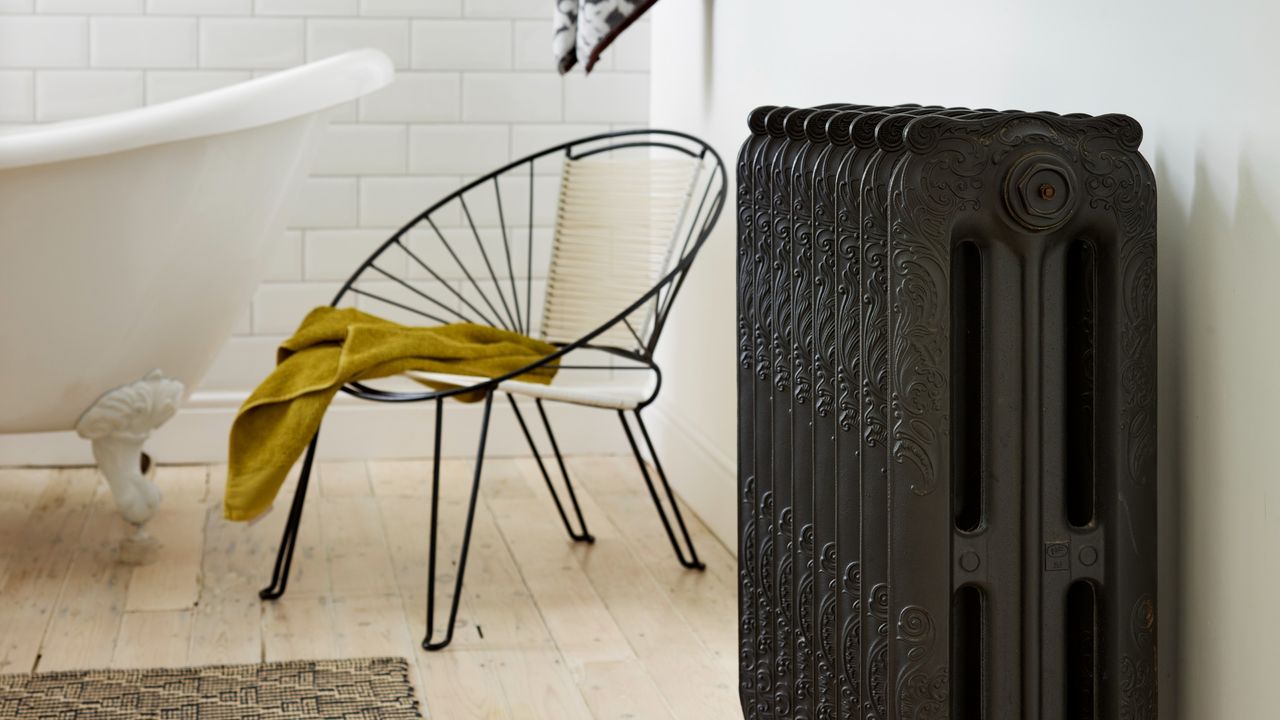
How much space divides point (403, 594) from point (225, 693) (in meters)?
0.49

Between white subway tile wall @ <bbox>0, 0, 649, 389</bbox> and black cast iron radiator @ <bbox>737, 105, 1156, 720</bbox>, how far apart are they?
2208 mm

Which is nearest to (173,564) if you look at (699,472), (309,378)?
(309,378)

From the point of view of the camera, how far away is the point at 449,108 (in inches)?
128

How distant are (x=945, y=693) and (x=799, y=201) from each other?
1.53 ft

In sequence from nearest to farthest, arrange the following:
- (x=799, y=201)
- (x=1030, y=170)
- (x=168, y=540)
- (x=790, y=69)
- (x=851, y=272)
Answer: (x=1030, y=170) < (x=851, y=272) < (x=799, y=201) < (x=790, y=69) < (x=168, y=540)

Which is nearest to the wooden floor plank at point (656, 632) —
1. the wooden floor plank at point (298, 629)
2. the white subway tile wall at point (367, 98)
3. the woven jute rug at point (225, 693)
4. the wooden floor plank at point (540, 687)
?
the wooden floor plank at point (540, 687)

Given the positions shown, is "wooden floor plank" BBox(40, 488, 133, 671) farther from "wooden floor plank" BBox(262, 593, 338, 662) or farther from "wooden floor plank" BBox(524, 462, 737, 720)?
"wooden floor plank" BBox(524, 462, 737, 720)

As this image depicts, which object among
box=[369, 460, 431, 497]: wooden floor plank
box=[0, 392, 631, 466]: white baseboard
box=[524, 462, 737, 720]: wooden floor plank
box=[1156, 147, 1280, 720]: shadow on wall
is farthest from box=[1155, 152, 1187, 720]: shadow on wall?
box=[0, 392, 631, 466]: white baseboard

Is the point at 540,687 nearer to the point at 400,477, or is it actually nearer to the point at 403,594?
the point at 403,594

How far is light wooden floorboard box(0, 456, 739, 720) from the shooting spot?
188cm

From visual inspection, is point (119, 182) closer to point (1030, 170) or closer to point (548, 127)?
point (548, 127)

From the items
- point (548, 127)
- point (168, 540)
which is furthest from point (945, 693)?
point (548, 127)

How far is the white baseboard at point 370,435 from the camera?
316cm

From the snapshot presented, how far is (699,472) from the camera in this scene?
2.76m
